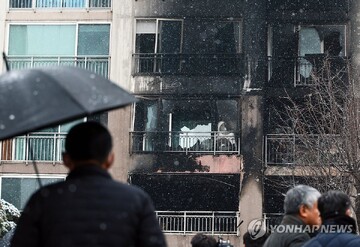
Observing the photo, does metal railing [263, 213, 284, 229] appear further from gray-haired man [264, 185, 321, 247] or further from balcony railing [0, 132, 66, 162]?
gray-haired man [264, 185, 321, 247]

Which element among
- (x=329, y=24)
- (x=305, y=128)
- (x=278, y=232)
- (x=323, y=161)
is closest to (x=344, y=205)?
(x=278, y=232)

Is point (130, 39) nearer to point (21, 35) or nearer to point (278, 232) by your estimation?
point (21, 35)

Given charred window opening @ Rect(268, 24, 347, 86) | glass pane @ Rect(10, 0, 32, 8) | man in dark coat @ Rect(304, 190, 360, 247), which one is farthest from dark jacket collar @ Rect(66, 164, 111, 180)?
glass pane @ Rect(10, 0, 32, 8)

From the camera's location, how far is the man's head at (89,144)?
→ 465 cm

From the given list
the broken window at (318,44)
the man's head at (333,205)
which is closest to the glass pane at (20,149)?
the broken window at (318,44)

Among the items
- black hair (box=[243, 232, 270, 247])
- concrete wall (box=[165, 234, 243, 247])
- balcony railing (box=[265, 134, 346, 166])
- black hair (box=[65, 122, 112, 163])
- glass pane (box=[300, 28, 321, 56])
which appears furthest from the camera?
glass pane (box=[300, 28, 321, 56])

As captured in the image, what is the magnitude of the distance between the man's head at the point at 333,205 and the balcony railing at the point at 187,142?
24622 millimetres

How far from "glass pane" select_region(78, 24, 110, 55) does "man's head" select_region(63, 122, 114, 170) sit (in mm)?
27558

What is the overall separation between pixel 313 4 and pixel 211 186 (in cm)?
665

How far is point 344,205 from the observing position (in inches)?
241

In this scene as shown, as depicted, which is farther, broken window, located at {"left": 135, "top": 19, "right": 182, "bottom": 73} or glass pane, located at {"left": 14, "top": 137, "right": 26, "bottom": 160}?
glass pane, located at {"left": 14, "top": 137, "right": 26, "bottom": 160}

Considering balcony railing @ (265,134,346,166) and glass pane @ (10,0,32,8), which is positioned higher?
glass pane @ (10,0,32,8)

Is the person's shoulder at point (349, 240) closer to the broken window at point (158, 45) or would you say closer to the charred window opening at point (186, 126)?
the charred window opening at point (186, 126)

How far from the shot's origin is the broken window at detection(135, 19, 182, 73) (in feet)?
104
